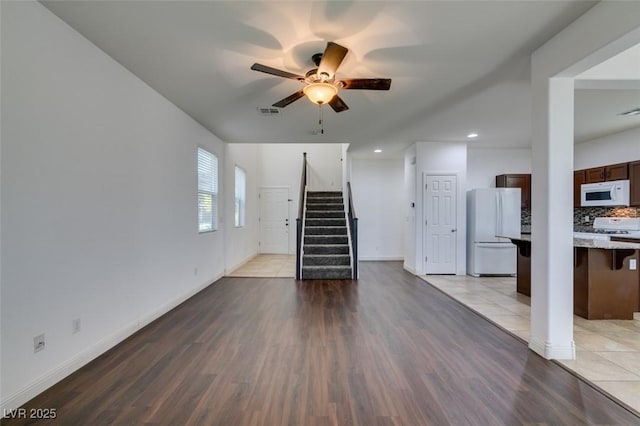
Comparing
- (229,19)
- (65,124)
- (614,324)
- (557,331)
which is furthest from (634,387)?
(65,124)

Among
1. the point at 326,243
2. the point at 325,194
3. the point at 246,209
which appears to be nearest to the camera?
the point at 326,243

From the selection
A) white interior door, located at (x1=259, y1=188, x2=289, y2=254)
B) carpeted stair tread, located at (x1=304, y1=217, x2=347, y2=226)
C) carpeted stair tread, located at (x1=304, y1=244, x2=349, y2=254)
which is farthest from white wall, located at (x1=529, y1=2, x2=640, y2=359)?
white interior door, located at (x1=259, y1=188, x2=289, y2=254)

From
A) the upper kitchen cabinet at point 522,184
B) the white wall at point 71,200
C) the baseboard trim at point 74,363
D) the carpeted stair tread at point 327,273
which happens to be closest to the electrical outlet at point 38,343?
the white wall at point 71,200

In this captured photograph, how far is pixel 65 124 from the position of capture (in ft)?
7.12

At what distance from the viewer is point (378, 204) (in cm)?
766

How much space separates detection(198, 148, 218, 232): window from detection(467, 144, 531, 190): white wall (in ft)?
18.2

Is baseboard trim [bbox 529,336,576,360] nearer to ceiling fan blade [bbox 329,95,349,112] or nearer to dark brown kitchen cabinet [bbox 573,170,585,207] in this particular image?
ceiling fan blade [bbox 329,95,349,112]

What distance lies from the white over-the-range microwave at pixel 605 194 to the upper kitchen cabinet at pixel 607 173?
0.12 metres

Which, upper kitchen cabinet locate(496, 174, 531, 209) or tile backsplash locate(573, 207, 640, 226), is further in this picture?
upper kitchen cabinet locate(496, 174, 531, 209)

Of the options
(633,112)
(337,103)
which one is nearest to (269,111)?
(337,103)

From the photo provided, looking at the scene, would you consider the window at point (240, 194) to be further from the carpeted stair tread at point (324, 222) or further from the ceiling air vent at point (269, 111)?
the ceiling air vent at point (269, 111)

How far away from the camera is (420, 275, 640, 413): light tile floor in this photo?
2.11 m

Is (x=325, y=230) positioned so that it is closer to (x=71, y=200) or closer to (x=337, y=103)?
(x=337, y=103)

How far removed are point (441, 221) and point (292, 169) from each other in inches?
189
